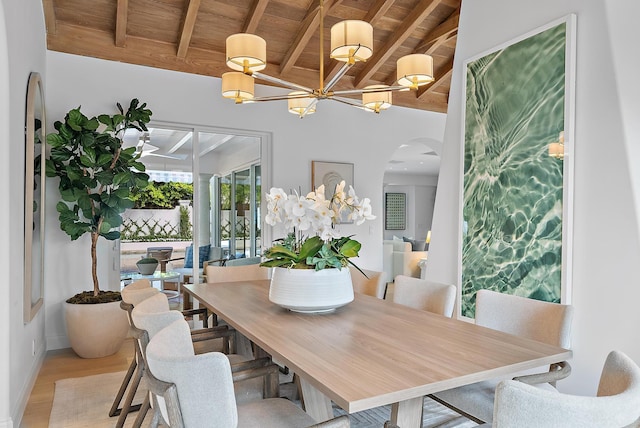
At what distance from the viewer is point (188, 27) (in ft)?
13.0

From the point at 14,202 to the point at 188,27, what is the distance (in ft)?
7.48

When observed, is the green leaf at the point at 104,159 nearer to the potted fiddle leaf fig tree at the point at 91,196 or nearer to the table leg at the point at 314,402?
the potted fiddle leaf fig tree at the point at 91,196

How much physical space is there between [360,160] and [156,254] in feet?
8.73

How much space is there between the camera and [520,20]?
278cm

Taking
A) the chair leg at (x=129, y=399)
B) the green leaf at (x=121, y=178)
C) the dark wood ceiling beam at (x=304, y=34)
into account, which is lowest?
the chair leg at (x=129, y=399)

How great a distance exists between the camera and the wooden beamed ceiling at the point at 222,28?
3.88m

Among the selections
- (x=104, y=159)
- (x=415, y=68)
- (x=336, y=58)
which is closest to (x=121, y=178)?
(x=104, y=159)

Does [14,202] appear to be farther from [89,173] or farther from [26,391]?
[89,173]

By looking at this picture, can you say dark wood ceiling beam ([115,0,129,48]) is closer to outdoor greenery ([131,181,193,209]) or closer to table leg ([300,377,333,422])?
outdoor greenery ([131,181,193,209])

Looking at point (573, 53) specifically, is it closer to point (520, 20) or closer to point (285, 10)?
point (520, 20)

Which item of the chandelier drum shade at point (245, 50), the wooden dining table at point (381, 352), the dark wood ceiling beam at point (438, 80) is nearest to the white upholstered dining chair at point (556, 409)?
the wooden dining table at point (381, 352)

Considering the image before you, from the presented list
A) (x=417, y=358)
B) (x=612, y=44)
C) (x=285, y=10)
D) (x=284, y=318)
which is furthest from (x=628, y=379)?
(x=285, y=10)

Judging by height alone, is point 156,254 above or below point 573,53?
below

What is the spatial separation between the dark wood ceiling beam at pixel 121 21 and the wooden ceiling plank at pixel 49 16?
0.50 meters
